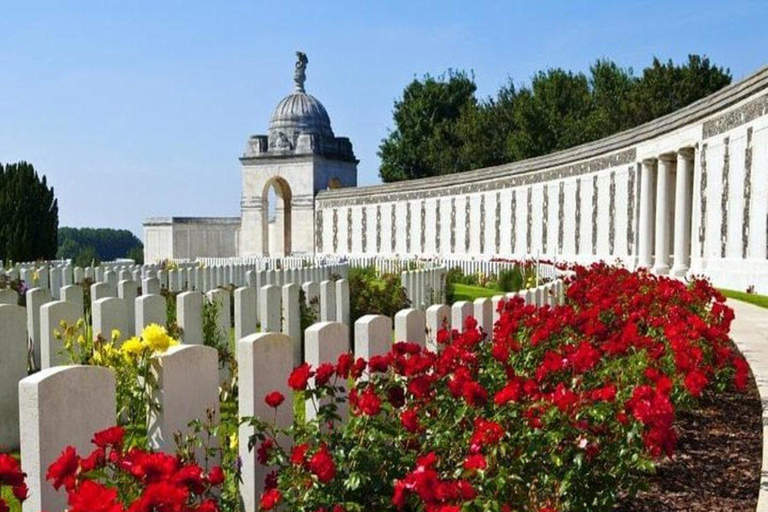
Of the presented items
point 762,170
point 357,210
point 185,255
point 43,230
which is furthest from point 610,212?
point 185,255

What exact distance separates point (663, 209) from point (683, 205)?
132cm

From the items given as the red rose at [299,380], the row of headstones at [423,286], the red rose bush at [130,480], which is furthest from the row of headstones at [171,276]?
the red rose bush at [130,480]

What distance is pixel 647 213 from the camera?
26.2 meters

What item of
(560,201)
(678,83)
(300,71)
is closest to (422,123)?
(300,71)

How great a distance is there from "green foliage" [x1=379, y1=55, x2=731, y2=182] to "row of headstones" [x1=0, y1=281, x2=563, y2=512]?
42.4 meters

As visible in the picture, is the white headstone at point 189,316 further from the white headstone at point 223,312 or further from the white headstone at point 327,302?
the white headstone at point 327,302

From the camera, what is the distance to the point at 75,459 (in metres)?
2.11

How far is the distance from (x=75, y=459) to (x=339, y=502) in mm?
1160

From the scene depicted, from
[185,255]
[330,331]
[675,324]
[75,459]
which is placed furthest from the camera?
[185,255]

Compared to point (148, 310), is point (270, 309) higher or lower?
lower

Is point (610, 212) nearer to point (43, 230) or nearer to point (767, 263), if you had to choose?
point (767, 263)

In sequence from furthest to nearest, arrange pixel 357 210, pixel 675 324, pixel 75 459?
pixel 357 210
pixel 675 324
pixel 75 459

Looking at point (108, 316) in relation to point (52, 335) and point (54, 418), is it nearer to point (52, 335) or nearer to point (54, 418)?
point (52, 335)

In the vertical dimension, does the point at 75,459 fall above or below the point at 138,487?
above
